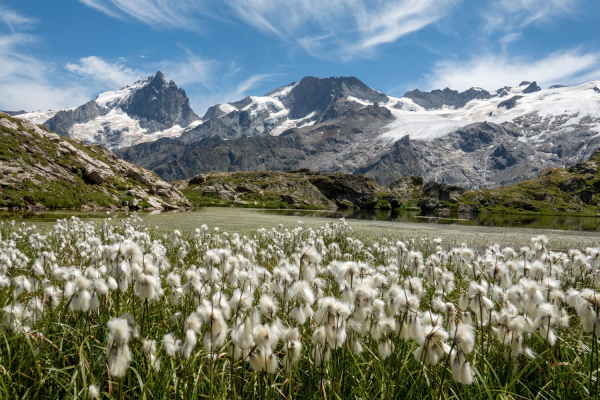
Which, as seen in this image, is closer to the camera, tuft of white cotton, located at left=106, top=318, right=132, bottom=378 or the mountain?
tuft of white cotton, located at left=106, top=318, right=132, bottom=378

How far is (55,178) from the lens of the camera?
6078cm

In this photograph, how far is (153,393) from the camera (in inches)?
132

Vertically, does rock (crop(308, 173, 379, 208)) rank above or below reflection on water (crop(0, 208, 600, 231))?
above

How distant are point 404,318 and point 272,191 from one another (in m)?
157

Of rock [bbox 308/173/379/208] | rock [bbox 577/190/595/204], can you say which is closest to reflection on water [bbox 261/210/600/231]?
rock [bbox 308/173/379/208]

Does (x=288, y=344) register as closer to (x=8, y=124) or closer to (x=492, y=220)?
(x=492, y=220)

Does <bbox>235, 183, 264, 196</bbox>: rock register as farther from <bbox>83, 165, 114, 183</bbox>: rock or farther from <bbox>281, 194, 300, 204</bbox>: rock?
<bbox>83, 165, 114, 183</bbox>: rock

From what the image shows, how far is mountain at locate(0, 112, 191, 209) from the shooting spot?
52322 mm

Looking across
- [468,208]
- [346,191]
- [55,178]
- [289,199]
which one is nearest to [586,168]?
[468,208]

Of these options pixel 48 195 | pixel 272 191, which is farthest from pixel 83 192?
pixel 272 191

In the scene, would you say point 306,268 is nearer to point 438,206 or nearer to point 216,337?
point 216,337

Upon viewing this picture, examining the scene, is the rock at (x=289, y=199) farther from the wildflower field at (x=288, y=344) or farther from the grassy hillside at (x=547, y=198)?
the wildflower field at (x=288, y=344)

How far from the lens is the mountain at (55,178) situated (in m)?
52.3

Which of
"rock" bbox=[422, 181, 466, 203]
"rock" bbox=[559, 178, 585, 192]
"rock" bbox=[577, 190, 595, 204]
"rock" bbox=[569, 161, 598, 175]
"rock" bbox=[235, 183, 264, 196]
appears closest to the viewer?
"rock" bbox=[235, 183, 264, 196]
